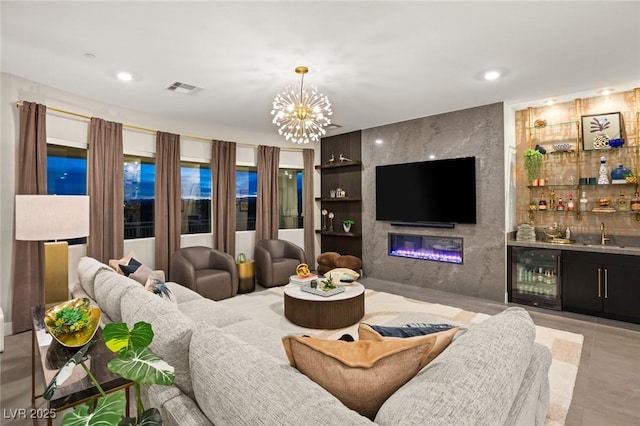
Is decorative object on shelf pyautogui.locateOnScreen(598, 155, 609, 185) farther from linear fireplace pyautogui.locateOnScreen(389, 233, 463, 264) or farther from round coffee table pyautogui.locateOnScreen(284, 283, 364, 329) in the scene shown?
round coffee table pyautogui.locateOnScreen(284, 283, 364, 329)

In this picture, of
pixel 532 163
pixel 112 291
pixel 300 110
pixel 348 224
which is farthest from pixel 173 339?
pixel 348 224

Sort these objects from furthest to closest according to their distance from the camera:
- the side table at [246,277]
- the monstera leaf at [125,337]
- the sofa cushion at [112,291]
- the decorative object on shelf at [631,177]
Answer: the side table at [246,277] < the decorative object on shelf at [631,177] < the sofa cushion at [112,291] < the monstera leaf at [125,337]

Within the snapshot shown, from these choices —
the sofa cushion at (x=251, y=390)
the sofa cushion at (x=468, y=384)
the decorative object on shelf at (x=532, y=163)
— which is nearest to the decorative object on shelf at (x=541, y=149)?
the decorative object on shelf at (x=532, y=163)

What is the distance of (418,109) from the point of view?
4.93m

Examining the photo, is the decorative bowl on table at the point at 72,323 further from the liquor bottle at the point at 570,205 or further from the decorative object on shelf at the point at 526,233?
the liquor bottle at the point at 570,205

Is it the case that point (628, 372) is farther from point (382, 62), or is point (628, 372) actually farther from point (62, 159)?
point (62, 159)

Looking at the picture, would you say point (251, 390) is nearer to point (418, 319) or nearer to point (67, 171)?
point (418, 319)

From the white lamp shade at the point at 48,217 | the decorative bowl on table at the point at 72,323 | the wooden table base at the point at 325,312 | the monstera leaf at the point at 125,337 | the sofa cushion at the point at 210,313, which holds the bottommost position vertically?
the wooden table base at the point at 325,312

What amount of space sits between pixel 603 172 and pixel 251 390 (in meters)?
5.06

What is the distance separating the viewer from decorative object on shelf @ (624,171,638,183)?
3943 millimetres

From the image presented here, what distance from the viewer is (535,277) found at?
4453mm

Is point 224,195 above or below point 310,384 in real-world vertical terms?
above

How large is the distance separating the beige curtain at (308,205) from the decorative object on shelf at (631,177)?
4802 mm

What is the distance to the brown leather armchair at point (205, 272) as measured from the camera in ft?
14.5
